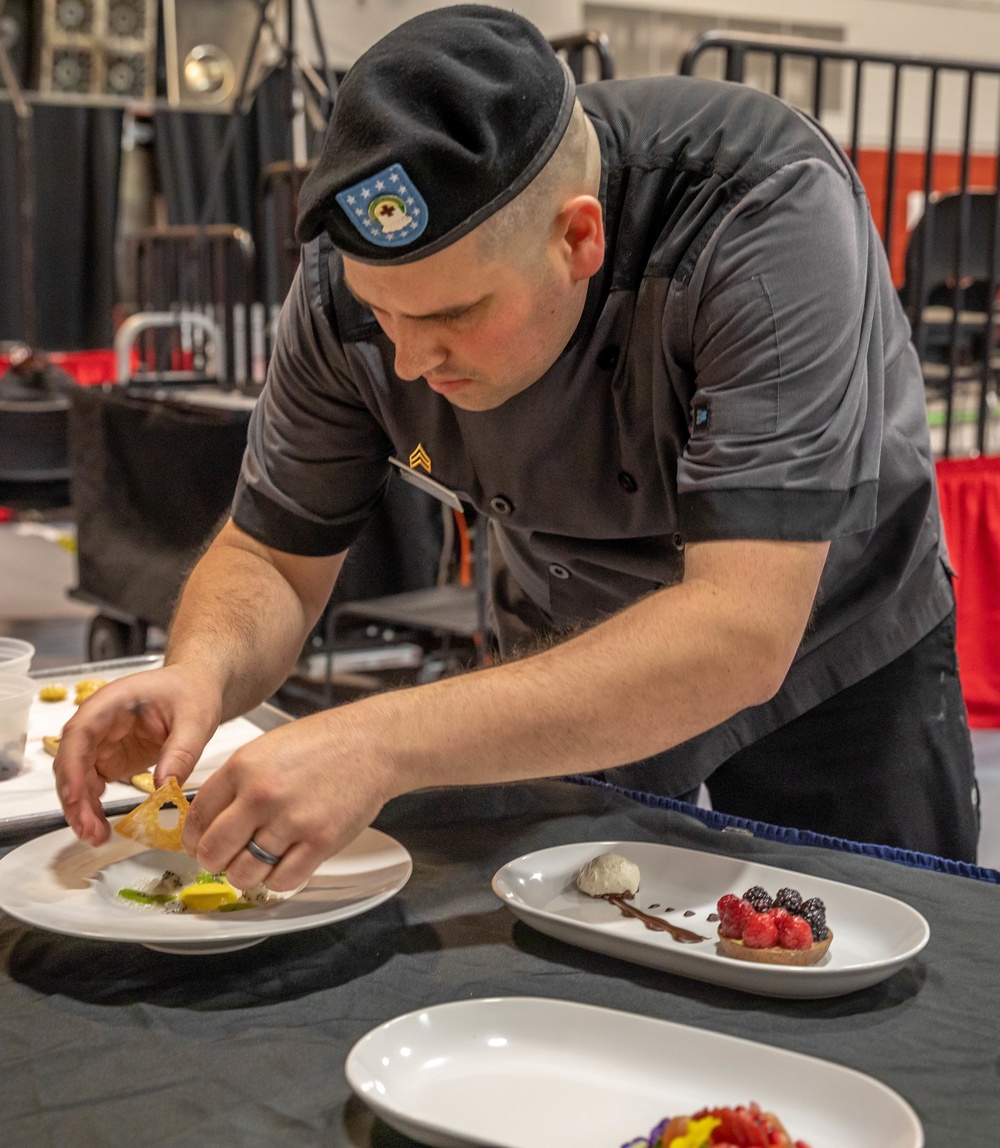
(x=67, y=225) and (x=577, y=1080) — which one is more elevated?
(x=67, y=225)

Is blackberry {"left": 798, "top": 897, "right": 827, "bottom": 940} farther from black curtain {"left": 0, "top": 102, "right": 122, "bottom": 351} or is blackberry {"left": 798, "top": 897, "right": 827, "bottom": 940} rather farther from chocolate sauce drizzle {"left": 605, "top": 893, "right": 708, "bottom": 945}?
black curtain {"left": 0, "top": 102, "right": 122, "bottom": 351}

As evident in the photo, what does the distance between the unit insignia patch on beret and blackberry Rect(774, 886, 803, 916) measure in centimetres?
50

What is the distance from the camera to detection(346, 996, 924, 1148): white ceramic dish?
2.11 feet

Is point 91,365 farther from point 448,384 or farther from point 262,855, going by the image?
point 262,855

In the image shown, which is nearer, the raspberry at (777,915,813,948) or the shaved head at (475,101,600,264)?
the raspberry at (777,915,813,948)

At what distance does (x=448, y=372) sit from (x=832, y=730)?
591mm

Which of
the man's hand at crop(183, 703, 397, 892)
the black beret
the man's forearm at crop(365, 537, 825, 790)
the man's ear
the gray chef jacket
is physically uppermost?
the black beret

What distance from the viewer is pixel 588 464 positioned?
1154 millimetres

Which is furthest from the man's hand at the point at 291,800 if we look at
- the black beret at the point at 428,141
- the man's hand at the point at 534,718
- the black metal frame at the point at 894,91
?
the black metal frame at the point at 894,91

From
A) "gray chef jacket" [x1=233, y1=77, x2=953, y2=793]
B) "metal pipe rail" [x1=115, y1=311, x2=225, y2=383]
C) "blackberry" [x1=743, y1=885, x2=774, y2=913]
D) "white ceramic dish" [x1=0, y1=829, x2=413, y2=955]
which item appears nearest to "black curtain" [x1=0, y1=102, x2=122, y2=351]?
"metal pipe rail" [x1=115, y1=311, x2=225, y2=383]

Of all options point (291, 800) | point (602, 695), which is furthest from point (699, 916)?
point (291, 800)

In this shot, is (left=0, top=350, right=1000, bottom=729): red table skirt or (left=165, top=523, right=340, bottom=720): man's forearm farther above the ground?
(left=165, top=523, right=340, bottom=720): man's forearm

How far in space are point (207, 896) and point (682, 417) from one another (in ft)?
1.72

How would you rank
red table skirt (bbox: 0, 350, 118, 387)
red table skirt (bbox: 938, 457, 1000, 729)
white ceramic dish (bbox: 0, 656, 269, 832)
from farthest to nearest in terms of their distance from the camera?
red table skirt (bbox: 0, 350, 118, 387)
red table skirt (bbox: 938, 457, 1000, 729)
white ceramic dish (bbox: 0, 656, 269, 832)
